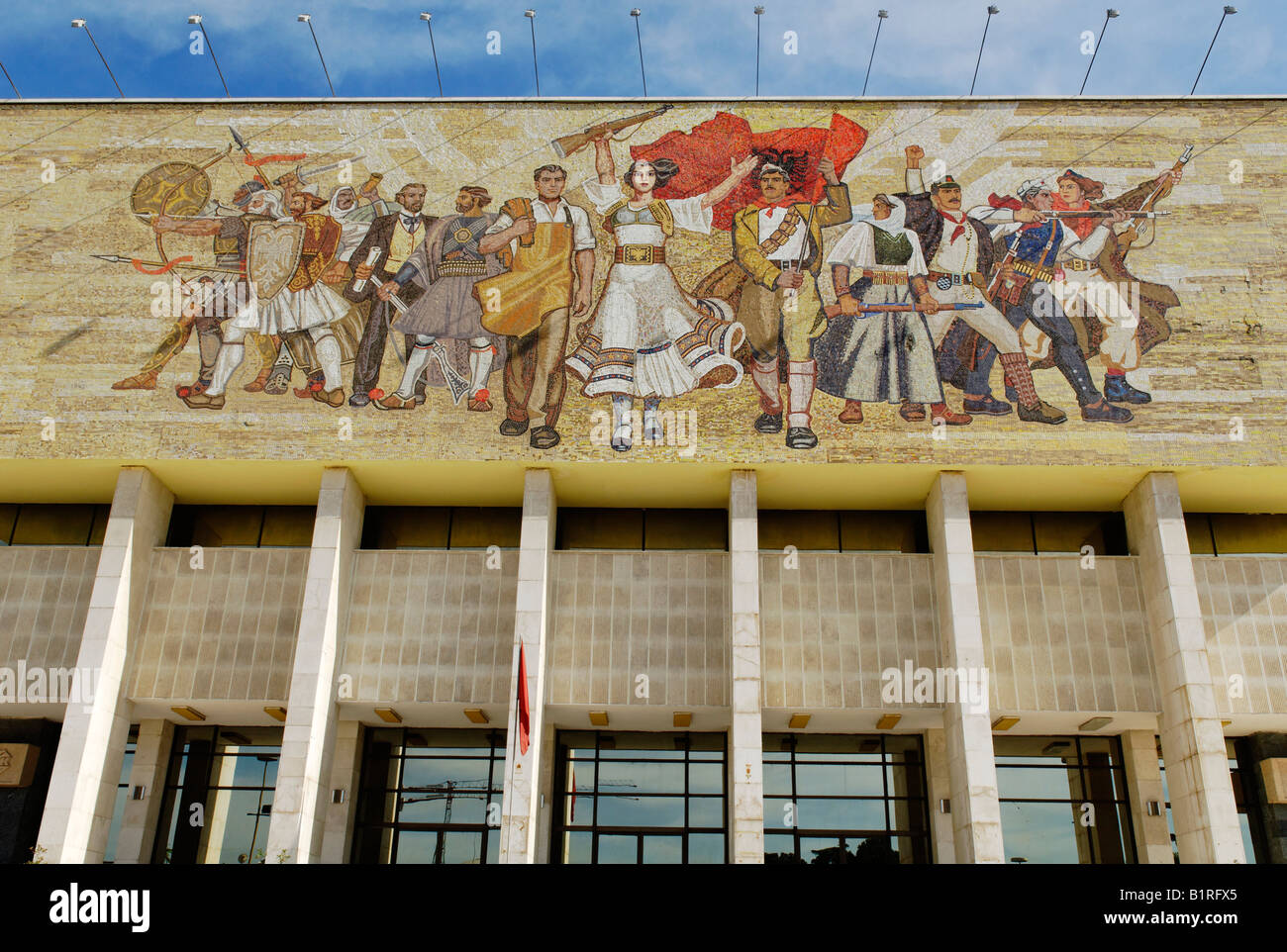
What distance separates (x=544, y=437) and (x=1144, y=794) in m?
15.5

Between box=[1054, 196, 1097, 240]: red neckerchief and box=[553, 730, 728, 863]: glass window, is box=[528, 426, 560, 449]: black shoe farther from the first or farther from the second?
box=[1054, 196, 1097, 240]: red neckerchief

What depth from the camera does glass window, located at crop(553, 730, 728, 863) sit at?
23.3 meters

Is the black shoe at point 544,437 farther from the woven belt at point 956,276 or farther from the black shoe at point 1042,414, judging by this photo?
the black shoe at point 1042,414

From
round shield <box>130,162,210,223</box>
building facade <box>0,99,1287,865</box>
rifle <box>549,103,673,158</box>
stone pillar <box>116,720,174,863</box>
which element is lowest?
stone pillar <box>116,720,174,863</box>

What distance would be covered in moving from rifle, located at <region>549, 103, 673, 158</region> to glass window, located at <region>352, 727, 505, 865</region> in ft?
45.6

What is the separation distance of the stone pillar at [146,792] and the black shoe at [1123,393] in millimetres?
22551

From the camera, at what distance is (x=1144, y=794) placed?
23281 millimetres

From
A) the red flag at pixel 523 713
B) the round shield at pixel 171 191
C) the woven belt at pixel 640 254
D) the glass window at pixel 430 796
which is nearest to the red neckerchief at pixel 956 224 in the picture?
the woven belt at pixel 640 254

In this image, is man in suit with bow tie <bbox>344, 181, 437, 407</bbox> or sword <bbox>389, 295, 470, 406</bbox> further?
man in suit with bow tie <bbox>344, 181, 437, 407</bbox>

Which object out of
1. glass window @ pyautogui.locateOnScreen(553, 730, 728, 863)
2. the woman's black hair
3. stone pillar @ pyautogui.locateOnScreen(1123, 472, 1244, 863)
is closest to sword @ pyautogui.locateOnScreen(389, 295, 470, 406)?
the woman's black hair

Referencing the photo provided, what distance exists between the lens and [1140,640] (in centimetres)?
2222
